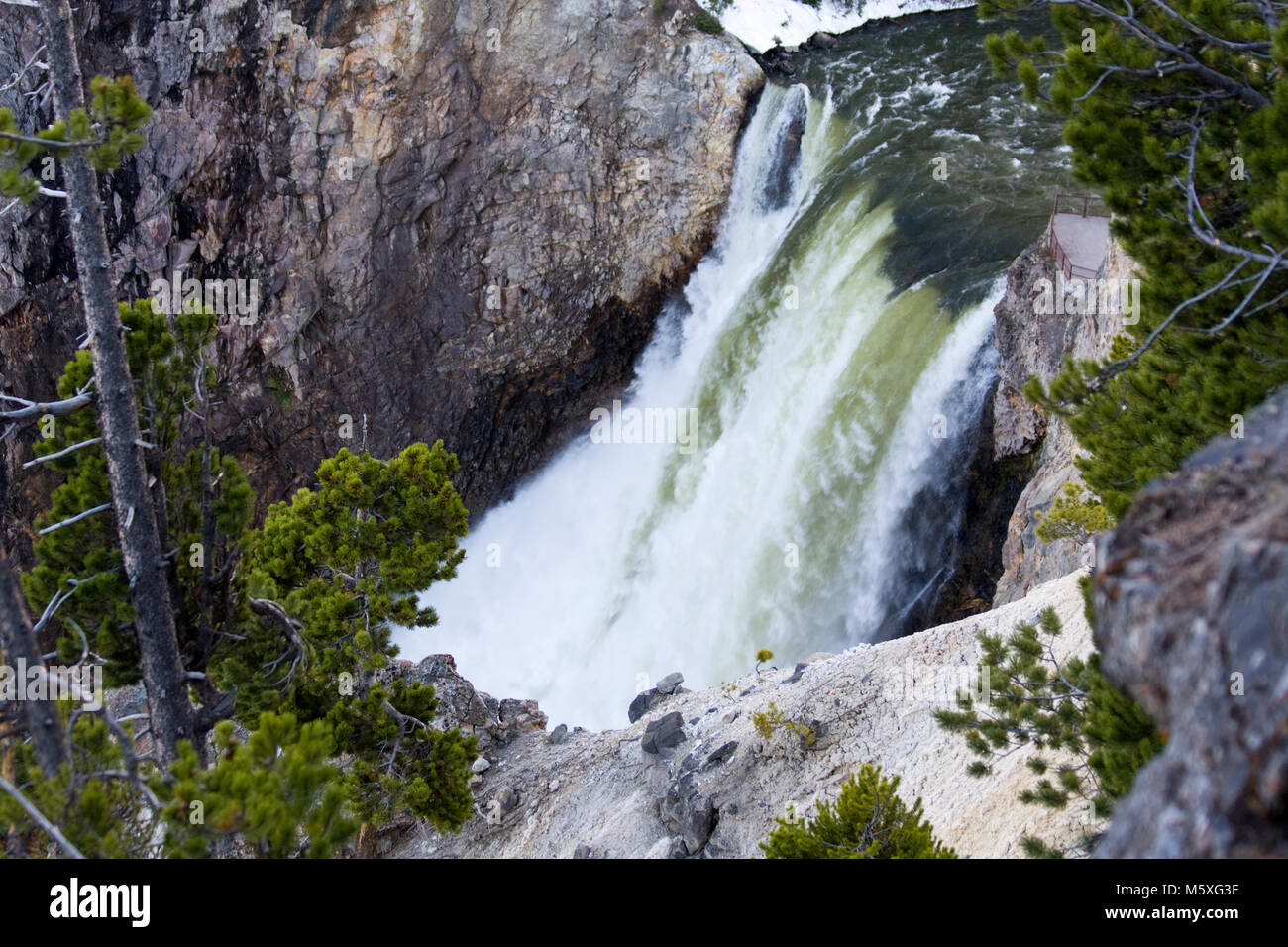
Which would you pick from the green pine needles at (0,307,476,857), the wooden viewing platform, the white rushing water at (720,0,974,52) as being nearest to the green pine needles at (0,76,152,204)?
the green pine needles at (0,307,476,857)

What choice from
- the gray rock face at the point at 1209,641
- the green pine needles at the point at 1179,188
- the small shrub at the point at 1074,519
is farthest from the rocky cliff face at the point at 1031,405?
the gray rock face at the point at 1209,641

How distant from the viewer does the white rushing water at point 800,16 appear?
25344mm

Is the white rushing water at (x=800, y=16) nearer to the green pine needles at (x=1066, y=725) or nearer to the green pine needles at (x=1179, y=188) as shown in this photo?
the green pine needles at (x=1179, y=188)

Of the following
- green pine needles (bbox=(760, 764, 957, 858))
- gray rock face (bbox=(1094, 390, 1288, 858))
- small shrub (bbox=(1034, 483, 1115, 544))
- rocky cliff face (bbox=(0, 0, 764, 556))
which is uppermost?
rocky cliff face (bbox=(0, 0, 764, 556))

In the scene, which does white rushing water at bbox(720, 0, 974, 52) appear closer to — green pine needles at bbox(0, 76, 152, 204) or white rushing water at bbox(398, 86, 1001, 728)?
white rushing water at bbox(398, 86, 1001, 728)

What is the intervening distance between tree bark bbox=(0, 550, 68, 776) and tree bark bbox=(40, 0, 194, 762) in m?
1.68

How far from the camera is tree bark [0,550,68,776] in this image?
5230 mm

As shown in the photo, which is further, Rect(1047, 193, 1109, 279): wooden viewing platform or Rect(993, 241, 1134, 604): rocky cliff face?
Rect(1047, 193, 1109, 279): wooden viewing platform

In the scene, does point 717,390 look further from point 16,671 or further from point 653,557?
point 16,671

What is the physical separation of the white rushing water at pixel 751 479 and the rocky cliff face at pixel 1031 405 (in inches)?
30.5

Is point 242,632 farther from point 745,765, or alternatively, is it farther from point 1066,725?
point 1066,725

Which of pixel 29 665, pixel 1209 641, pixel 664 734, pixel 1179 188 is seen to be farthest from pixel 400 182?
pixel 1209 641

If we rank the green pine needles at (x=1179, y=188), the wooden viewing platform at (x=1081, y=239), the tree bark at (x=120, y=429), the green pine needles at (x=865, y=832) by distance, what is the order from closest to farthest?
the green pine needles at (x=1179, y=188)
the green pine needles at (x=865, y=832)
the tree bark at (x=120, y=429)
the wooden viewing platform at (x=1081, y=239)

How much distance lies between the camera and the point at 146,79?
22547mm
